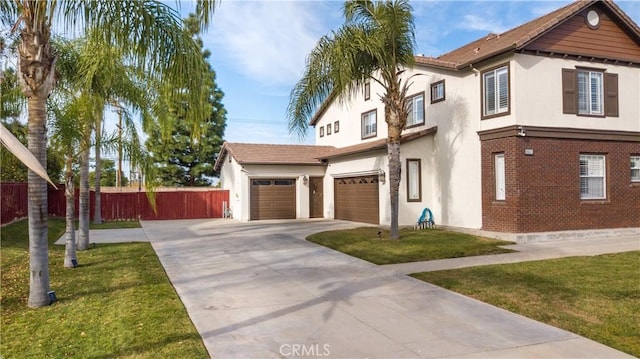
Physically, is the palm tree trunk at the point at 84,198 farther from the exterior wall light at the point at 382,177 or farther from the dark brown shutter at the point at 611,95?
the dark brown shutter at the point at 611,95

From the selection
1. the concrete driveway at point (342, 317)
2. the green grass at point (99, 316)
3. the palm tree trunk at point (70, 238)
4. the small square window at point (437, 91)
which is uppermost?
the small square window at point (437, 91)

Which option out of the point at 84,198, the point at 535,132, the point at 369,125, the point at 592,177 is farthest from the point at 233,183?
the point at 592,177

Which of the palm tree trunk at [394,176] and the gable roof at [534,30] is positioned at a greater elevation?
the gable roof at [534,30]

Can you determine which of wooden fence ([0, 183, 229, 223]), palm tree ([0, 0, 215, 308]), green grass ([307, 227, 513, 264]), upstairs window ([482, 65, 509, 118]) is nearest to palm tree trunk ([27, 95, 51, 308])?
palm tree ([0, 0, 215, 308])

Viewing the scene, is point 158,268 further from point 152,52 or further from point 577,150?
point 577,150

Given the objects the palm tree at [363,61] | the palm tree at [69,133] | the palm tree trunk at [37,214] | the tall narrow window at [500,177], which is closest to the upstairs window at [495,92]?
the tall narrow window at [500,177]

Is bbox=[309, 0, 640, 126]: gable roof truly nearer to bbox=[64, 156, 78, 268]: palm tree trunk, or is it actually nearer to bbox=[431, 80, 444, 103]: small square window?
bbox=[431, 80, 444, 103]: small square window

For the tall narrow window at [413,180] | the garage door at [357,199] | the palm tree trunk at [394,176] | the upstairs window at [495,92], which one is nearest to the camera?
the palm tree trunk at [394,176]

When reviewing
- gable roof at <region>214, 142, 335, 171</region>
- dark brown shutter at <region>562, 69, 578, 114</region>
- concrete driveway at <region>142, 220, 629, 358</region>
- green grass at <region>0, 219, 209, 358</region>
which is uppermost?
dark brown shutter at <region>562, 69, 578, 114</region>

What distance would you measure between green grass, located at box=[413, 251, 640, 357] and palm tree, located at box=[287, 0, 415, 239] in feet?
16.0

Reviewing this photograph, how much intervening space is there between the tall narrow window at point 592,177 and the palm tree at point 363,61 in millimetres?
6167

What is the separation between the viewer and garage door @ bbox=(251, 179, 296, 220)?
933 inches

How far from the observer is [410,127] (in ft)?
63.4

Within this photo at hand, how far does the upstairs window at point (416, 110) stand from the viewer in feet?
61.2
